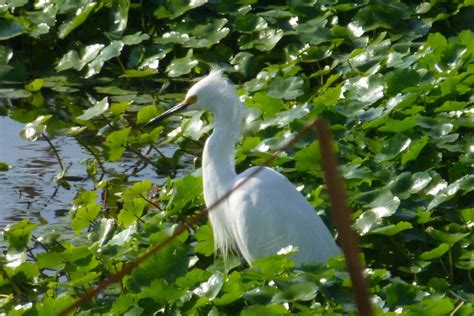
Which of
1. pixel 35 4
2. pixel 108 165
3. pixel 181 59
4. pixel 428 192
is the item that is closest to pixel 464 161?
pixel 428 192

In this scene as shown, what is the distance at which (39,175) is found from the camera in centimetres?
477

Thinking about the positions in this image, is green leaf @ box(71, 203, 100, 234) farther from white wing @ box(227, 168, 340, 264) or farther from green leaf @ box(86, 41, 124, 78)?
green leaf @ box(86, 41, 124, 78)

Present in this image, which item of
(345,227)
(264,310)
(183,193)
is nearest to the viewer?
(345,227)

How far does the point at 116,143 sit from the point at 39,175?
0.87 m

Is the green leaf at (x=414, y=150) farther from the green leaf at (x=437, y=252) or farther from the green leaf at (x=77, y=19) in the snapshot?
the green leaf at (x=77, y=19)

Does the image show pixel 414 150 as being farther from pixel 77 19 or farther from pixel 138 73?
pixel 77 19

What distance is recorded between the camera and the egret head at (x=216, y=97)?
350 cm

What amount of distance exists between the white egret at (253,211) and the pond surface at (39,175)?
1.09 meters

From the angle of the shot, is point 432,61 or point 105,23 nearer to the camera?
point 432,61

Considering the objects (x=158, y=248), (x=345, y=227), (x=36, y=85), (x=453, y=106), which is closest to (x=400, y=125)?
(x=453, y=106)

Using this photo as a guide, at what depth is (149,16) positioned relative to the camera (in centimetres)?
596

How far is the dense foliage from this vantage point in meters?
2.82

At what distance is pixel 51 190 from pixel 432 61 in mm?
1756

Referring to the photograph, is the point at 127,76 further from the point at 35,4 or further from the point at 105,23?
the point at 35,4
